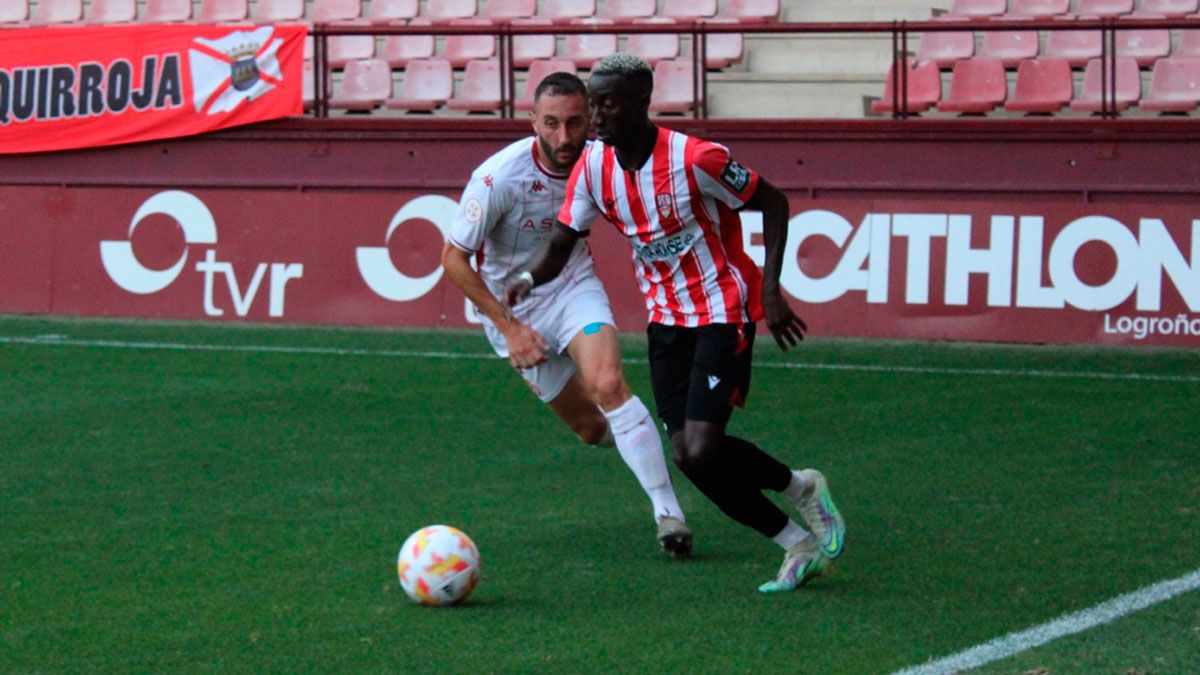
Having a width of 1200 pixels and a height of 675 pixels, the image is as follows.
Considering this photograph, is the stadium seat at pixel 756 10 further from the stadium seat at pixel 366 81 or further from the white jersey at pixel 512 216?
the white jersey at pixel 512 216

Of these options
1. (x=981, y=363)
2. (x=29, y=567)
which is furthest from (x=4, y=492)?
(x=981, y=363)

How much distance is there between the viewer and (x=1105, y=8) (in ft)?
50.8

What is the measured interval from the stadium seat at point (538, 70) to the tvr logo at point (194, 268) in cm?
271

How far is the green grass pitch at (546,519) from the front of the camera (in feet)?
17.6

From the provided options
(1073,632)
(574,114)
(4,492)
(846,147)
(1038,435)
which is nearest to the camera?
(1073,632)

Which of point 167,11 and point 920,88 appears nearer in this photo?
point 920,88

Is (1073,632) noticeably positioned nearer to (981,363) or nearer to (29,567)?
(29,567)

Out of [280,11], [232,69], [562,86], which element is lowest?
[562,86]

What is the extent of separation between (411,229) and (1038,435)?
6.93 m

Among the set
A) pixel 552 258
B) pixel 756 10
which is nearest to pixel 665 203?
pixel 552 258

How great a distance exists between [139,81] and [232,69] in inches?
36.8

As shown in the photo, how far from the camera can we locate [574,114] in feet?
21.5

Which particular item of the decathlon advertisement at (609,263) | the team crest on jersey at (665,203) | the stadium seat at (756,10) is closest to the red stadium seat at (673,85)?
the stadium seat at (756,10)

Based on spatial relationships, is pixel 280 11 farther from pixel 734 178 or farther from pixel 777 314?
pixel 777 314
